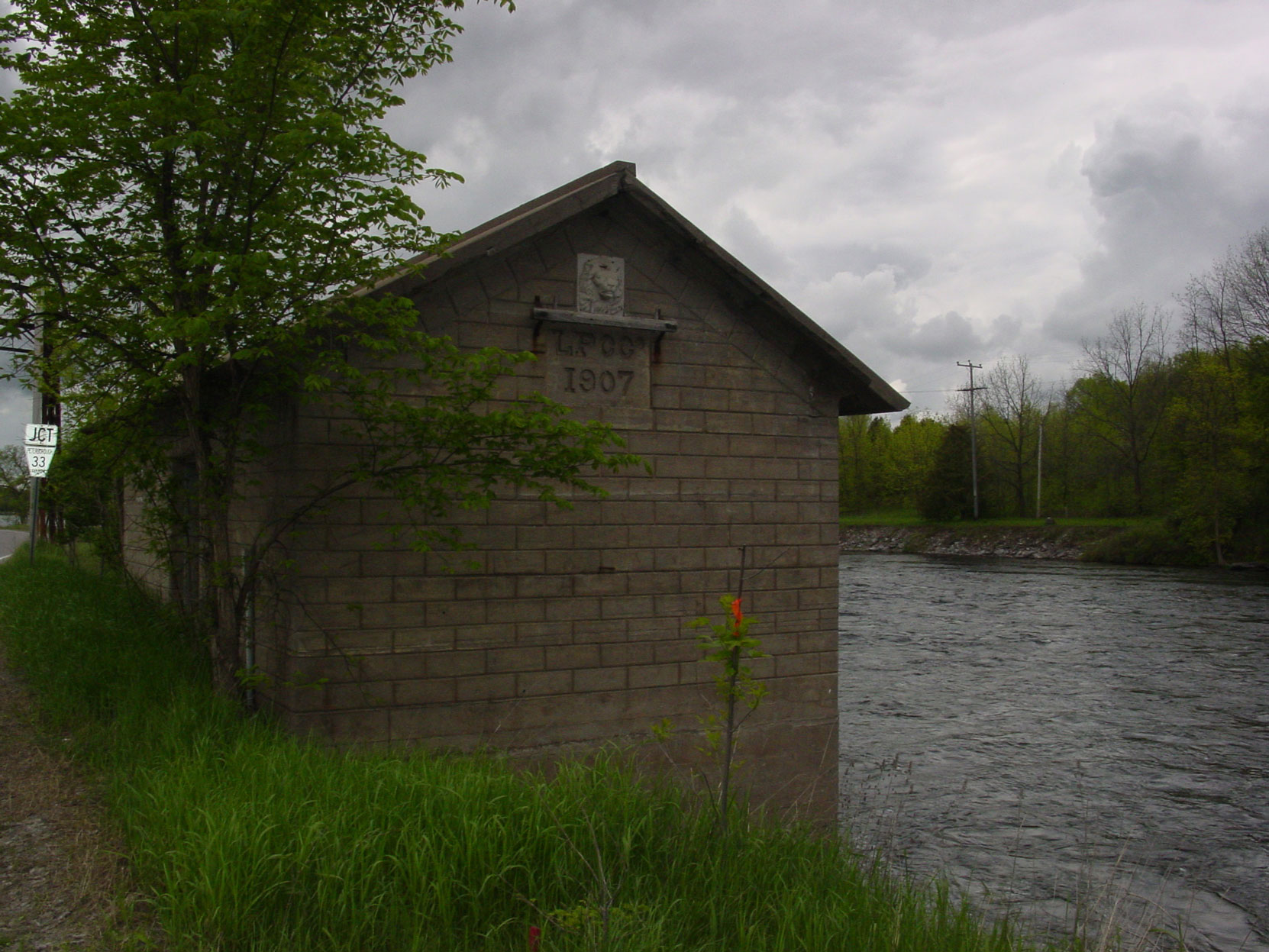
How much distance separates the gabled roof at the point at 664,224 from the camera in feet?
25.6

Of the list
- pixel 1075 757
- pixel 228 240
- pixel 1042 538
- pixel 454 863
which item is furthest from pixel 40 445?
pixel 1042 538

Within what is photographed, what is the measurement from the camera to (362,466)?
711 cm

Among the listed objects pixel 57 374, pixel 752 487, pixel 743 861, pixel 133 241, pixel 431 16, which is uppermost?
pixel 431 16

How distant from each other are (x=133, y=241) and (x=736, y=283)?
475 cm

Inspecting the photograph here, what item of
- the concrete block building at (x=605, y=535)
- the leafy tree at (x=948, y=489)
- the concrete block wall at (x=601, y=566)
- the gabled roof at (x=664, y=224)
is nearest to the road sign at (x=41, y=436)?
the concrete block building at (x=605, y=535)

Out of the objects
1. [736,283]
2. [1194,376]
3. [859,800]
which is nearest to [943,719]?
[859,800]

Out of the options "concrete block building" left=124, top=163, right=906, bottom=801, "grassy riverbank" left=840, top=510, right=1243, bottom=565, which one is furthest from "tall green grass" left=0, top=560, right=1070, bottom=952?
"grassy riverbank" left=840, top=510, right=1243, bottom=565

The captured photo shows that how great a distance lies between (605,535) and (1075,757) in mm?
8507

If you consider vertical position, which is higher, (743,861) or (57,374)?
(57,374)

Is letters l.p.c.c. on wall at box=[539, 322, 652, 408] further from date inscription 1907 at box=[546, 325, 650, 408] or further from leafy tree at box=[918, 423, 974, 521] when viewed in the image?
leafy tree at box=[918, 423, 974, 521]

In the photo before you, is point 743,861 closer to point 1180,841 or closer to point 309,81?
point 309,81

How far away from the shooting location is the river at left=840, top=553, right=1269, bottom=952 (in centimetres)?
920

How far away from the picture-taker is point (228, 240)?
6629 mm

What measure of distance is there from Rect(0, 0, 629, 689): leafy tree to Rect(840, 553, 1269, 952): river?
4.22 meters
